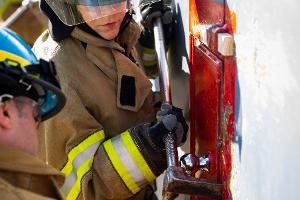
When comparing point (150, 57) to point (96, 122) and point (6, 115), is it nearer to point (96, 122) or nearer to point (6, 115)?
point (96, 122)

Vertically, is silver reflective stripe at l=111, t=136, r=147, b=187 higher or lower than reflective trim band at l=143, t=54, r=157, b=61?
lower

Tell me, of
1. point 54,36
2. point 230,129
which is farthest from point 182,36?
point 230,129

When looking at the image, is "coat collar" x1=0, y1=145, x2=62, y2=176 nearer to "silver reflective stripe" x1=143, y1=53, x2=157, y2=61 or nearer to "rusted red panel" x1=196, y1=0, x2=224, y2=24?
"rusted red panel" x1=196, y1=0, x2=224, y2=24

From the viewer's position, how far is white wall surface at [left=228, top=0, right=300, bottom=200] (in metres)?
1.13

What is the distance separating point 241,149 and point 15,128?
637 mm

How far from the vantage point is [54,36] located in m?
2.25

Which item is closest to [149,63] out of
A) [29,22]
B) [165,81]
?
[165,81]

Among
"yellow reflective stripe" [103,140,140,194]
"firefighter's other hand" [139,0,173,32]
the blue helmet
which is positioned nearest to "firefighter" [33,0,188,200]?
"yellow reflective stripe" [103,140,140,194]

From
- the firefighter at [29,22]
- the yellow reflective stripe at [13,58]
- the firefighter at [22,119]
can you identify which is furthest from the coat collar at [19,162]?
the firefighter at [29,22]

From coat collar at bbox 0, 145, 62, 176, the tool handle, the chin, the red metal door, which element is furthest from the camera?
the chin

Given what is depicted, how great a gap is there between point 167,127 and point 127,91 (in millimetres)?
340

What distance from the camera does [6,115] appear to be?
134 cm

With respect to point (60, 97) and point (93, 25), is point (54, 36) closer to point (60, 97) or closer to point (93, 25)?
point (93, 25)

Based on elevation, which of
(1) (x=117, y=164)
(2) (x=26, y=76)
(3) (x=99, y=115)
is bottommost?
(1) (x=117, y=164)
